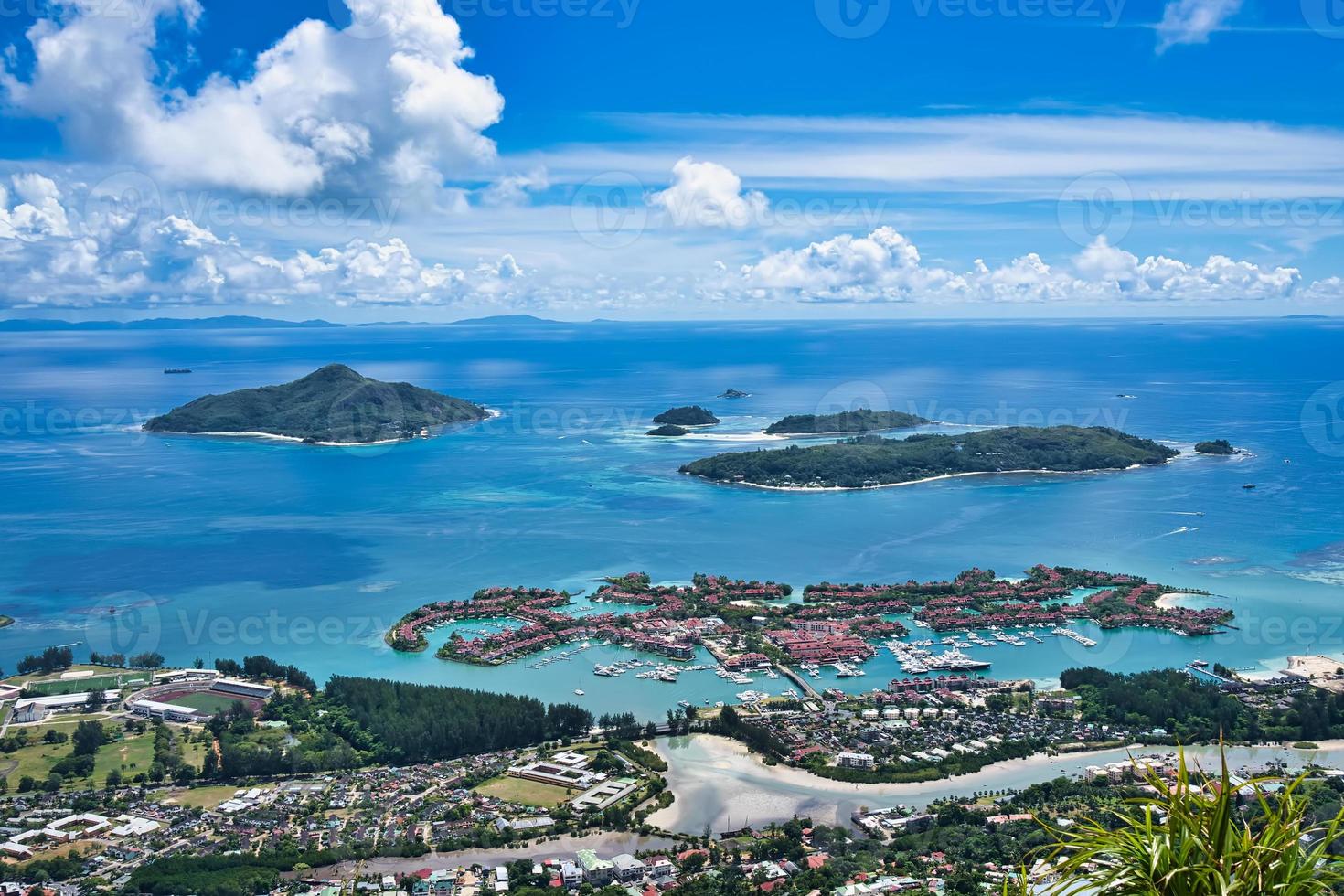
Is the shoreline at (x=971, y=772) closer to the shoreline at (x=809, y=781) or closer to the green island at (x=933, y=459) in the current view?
the shoreline at (x=809, y=781)

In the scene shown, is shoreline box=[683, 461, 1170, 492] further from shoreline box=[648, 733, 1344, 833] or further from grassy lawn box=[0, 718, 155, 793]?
grassy lawn box=[0, 718, 155, 793]

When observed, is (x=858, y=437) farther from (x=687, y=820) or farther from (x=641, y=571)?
(x=687, y=820)

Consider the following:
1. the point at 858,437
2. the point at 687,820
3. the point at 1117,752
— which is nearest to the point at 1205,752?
the point at 1117,752

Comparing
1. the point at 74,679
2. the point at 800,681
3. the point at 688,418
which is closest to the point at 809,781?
the point at 800,681

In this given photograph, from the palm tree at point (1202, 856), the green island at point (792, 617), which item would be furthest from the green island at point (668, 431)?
the palm tree at point (1202, 856)

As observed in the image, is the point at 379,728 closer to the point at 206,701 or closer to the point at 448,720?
the point at 448,720

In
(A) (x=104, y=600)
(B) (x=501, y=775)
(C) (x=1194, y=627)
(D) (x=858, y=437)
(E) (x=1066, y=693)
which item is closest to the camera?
(B) (x=501, y=775)
